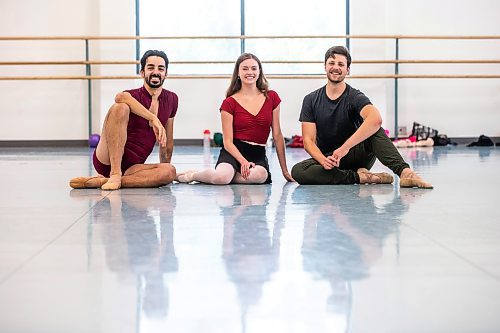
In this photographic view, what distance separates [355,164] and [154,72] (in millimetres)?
1083

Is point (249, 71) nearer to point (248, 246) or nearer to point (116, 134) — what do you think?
point (116, 134)

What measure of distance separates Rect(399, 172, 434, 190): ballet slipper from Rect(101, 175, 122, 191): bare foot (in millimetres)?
1283

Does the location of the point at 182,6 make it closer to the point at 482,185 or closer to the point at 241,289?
the point at 482,185

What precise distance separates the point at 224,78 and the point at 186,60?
0.50 meters

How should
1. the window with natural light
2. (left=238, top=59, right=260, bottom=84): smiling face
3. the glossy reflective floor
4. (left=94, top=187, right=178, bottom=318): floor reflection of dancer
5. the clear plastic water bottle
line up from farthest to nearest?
the window with natural light, the clear plastic water bottle, (left=238, top=59, right=260, bottom=84): smiling face, (left=94, top=187, right=178, bottom=318): floor reflection of dancer, the glossy reflective floor

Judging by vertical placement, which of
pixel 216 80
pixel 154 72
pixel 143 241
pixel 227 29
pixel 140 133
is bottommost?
pixel 143 241

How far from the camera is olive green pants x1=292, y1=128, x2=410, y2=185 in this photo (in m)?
3.63

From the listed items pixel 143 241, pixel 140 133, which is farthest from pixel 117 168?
pixel 143 241

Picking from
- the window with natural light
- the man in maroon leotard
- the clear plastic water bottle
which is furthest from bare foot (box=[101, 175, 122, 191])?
the window with natural light

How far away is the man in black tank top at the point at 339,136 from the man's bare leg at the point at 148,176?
2.08ft

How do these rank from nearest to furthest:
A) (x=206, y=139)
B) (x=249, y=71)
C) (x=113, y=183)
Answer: (x=113, y=183)
(x=249, y=71)
(x=206, y=139)

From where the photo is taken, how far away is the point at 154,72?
142 inches

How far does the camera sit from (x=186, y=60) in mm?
8719

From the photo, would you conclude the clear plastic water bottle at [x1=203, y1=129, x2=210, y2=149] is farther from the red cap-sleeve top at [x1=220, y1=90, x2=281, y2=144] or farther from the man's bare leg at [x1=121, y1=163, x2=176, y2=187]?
the man's bare leg at [x1=121, y1=163, x2=176, y2=187]
